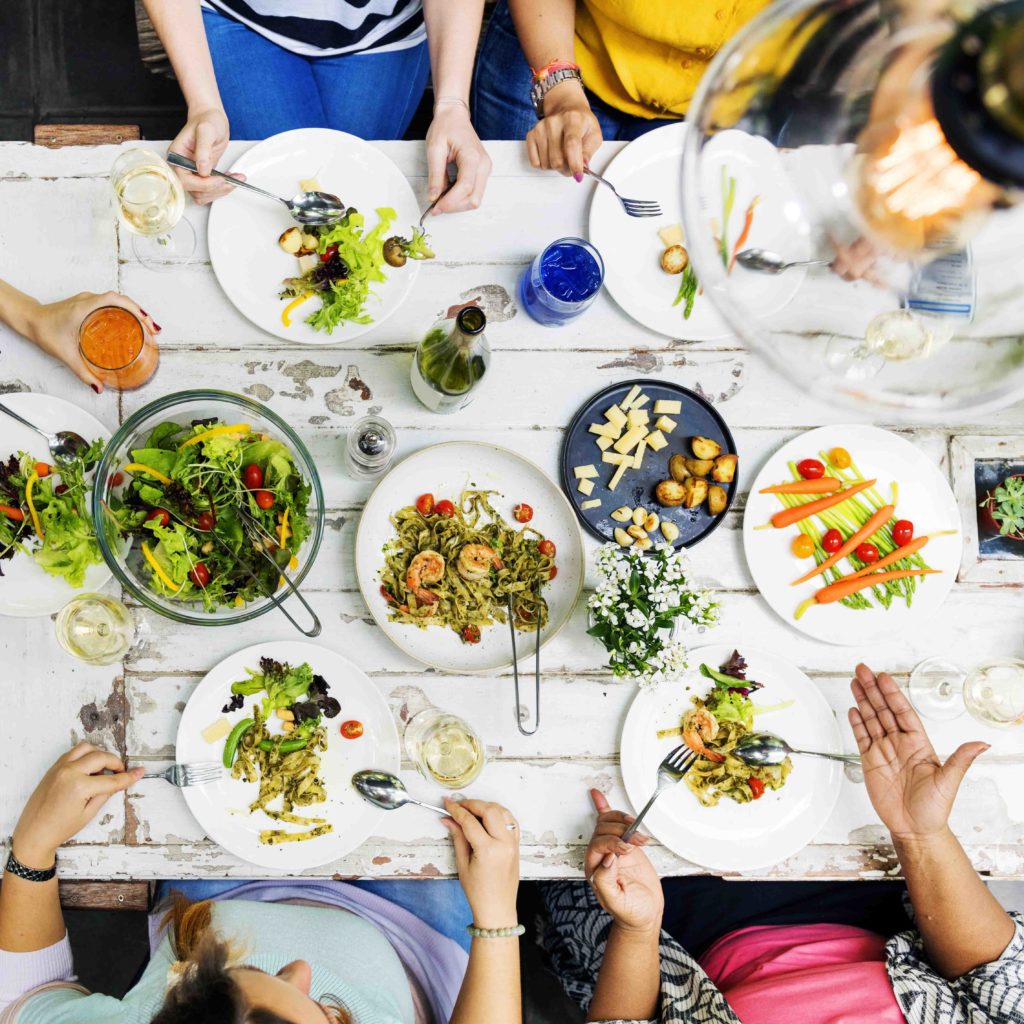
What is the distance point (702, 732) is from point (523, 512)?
0.55 metres

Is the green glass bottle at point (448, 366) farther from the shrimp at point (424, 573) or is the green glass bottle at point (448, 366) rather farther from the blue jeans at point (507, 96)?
the blue jeans at point (507, 96)

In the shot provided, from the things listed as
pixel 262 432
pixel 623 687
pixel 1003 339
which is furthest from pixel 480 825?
pixel 1003 339

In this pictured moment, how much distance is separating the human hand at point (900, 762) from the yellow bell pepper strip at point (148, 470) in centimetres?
136

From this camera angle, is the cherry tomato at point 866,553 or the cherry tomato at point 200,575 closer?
the cherry tomato at point 200,575

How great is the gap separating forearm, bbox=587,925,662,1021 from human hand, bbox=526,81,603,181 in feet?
4.99

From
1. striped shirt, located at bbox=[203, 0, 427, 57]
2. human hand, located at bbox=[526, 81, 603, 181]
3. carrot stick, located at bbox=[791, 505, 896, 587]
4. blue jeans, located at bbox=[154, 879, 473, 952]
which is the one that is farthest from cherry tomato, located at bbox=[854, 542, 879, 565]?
striped shirt, located at bbox=[203, 0, 427, 57]

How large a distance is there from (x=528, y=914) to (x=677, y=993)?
694mm

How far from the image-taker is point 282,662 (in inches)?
61.6

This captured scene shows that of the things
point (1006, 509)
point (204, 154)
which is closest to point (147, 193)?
point (204, 154)

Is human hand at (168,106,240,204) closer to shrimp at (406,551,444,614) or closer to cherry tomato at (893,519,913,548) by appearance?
shrimp at (406,551,444,614)

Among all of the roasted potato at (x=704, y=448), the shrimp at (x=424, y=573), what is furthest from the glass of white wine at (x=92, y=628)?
the roasted potato at (x=704, y=448)

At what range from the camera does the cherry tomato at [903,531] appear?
161cm

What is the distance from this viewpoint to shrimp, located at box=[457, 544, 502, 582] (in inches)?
60.5

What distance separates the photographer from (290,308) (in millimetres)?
1582
